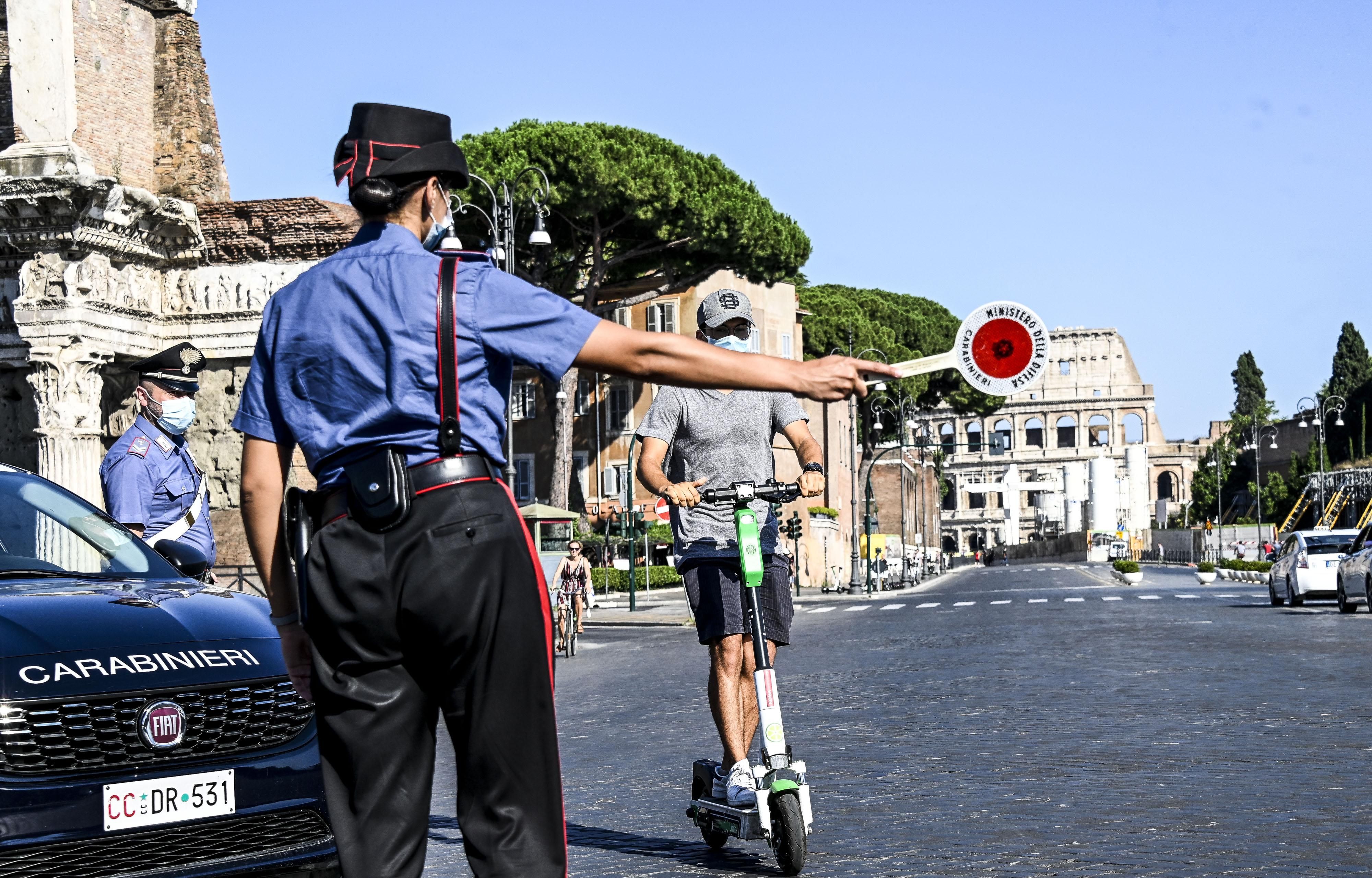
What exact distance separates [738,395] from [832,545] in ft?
200

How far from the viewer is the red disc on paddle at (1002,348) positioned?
358 centimetres

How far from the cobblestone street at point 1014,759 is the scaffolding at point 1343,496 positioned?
62284mm

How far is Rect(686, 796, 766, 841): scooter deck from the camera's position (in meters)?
5.38

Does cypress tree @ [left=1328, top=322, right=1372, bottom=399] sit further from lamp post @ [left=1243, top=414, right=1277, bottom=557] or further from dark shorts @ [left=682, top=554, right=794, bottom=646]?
dark shorts @ [left=682, top=554, right=794, bottom=646]

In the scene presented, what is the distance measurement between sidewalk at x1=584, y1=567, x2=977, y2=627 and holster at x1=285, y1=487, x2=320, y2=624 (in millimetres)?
16985

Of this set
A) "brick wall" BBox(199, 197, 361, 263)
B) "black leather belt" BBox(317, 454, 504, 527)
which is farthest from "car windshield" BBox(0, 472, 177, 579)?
"brick wall" BBox(199, 197, 361, 263)

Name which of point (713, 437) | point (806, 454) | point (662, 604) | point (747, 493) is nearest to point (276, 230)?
point (713, 437)

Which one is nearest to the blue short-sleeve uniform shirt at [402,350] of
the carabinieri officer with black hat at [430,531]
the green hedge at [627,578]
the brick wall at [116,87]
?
the carabinieri officer with black hat at [430,531]

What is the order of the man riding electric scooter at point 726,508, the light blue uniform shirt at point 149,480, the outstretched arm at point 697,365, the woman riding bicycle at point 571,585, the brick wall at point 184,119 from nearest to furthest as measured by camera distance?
1. the outstretched arm at point 697,365
2. the man riding electric scooter at point 726,508
3. the light blue uniform shirt at point 149,480
4. the brick wall at point 184,119
5. the woman riding bicycle at point 571,585

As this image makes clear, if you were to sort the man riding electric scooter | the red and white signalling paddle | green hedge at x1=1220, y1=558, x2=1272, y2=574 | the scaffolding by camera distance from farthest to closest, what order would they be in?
1. the scaffolding
2. green hedge at x1=1220, y1=558, x2=1272, y2=574
3. the man riding electric scooter
4. the red and white signalling paddle

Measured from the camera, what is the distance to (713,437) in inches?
235

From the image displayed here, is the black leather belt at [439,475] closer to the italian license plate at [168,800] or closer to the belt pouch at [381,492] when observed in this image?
the belt pouch at [381,492]

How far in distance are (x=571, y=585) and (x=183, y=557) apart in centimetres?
1445

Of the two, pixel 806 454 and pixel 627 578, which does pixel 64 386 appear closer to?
pixel 806 454
